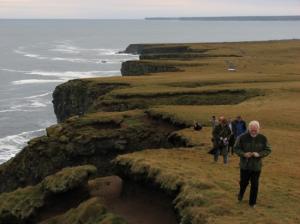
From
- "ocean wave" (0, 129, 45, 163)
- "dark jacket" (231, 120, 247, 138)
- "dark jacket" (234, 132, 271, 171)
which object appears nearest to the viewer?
"dark jacket" (234, 132, 271, 171)

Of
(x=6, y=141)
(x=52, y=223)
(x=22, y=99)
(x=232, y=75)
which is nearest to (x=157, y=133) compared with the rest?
(x=52, y=223)

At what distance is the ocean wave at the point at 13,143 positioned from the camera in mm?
66625

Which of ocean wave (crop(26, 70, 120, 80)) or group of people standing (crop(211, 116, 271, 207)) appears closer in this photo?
group of people standing (crop(211, 116, 271, 207))

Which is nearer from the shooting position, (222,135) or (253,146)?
(253,146)

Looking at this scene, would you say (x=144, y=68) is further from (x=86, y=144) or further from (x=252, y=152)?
(x=252, y=152)

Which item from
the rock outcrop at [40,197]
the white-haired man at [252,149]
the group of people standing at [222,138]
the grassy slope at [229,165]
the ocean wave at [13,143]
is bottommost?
the ocean wave at [13,143]

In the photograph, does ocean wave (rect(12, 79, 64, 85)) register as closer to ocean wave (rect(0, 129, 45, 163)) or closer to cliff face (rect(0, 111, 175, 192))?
ocean wave (rect(0, 129, 45, 163))

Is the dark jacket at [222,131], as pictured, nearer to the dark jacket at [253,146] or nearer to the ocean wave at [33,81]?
the dark jacket at [253,146]

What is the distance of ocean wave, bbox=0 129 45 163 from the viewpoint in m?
66.6

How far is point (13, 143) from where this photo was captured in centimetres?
7344

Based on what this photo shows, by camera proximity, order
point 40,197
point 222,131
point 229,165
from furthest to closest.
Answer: point 40,197 < point 229,165 < point 222,131

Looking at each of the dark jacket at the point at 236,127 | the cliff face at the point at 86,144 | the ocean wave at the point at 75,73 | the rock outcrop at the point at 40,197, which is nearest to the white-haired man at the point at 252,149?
the dark jacket at the point at 236,127

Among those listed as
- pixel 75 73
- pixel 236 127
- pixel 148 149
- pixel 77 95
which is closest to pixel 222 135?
pixel 236 127

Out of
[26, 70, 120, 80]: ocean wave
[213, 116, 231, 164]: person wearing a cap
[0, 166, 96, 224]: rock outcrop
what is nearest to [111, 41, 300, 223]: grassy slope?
[213, 116, 231, 164]: person wearing a cap
